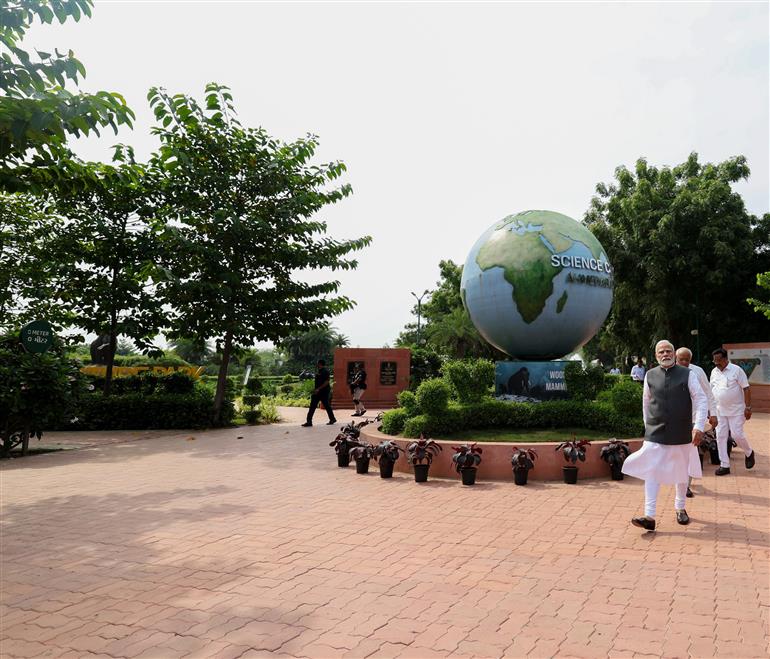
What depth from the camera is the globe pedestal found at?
1090 cm

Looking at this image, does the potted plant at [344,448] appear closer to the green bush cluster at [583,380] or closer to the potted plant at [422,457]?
the potted plant at [422,457]

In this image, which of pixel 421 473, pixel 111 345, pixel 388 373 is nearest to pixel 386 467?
pixel 421 473

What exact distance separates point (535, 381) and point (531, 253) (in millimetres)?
2526

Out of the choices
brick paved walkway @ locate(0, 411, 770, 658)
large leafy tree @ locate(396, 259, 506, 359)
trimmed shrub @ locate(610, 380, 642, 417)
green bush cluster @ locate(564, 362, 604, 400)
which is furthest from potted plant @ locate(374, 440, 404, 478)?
large leafy tree @ locate(396, 259, 506, 359)

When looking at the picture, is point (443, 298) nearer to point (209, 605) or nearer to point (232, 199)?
point (232, 199)

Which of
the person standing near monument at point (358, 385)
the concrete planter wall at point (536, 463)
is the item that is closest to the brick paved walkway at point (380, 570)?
the concrete planter wall at point (536, 463)

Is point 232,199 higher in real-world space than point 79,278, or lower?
higher

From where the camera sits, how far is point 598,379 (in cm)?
1050

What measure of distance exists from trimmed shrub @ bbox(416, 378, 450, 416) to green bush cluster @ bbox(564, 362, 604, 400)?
9.42 ft

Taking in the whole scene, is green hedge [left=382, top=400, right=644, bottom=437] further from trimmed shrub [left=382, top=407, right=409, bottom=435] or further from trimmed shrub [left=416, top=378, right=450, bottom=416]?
trimmed shrub [left=416, top=378, right=450, bottom=416]

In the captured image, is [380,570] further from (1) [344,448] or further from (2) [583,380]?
(2) [583,380]

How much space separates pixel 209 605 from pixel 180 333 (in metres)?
12.4

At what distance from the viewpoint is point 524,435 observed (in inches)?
354

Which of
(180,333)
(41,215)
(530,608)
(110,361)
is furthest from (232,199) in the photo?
(530,608)
